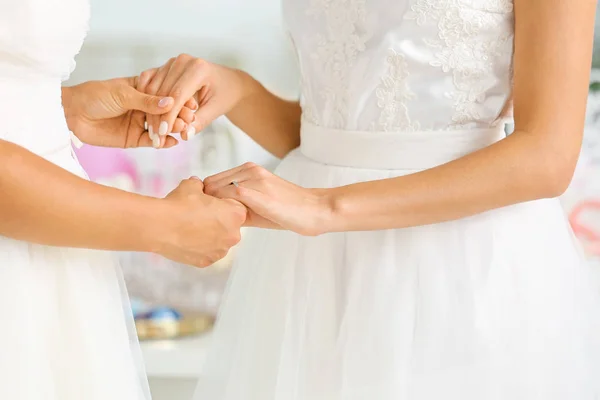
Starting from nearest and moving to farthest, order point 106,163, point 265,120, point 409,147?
point 409,147 < point 265,120 < point 106,163

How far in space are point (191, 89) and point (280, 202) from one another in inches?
10.1

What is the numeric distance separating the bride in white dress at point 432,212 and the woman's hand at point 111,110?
0.06m

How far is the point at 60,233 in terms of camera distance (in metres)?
0.84

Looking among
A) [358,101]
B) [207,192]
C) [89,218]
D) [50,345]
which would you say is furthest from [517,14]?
[50,345]

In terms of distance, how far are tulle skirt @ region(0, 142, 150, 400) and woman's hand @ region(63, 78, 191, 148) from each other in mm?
168

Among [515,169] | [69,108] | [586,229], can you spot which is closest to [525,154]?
[515,169]

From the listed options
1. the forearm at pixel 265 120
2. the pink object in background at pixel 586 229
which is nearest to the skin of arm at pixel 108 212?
the forearm at pixel 265 120

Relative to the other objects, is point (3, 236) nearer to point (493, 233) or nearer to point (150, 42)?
point (493, 233)

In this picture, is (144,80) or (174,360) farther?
(174,360)

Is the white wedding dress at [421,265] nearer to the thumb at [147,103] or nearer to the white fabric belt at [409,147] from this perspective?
the white fabric belt at [409,147]

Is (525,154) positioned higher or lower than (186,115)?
lower

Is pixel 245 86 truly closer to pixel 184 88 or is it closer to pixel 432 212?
pixel 184 88

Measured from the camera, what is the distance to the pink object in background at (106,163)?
1.92 m

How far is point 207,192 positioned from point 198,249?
9cm
